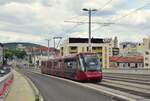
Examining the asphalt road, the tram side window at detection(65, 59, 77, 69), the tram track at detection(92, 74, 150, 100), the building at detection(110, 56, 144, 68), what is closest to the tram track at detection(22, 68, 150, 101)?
the tram track at detection(92, 74, 150, 100)

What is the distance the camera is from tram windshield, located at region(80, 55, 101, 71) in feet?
140

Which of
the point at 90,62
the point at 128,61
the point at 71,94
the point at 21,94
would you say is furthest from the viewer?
the point at 128,61

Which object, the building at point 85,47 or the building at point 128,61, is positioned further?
the building at point 85,47

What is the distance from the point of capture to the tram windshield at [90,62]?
42719 mm

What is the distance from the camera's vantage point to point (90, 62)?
42969 mm

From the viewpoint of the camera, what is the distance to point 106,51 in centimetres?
18788

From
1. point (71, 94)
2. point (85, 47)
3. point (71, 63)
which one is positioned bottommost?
point (71, 94)

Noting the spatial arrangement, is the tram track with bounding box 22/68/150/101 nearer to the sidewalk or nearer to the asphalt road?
the asphalt road

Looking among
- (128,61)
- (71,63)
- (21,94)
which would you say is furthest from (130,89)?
(128,61)

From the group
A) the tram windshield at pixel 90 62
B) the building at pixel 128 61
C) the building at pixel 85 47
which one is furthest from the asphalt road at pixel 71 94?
the building at pixel 85 47

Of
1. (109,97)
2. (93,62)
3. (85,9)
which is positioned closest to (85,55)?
(93,62)

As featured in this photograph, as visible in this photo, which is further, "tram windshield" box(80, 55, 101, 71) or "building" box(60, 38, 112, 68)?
"building" box(60, 38, 112, 68)

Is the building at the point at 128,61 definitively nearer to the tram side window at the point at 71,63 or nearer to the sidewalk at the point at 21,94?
the tram side window at the point at 71,63

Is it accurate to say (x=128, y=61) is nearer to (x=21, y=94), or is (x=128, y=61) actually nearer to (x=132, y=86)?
(x=132, y=86)
